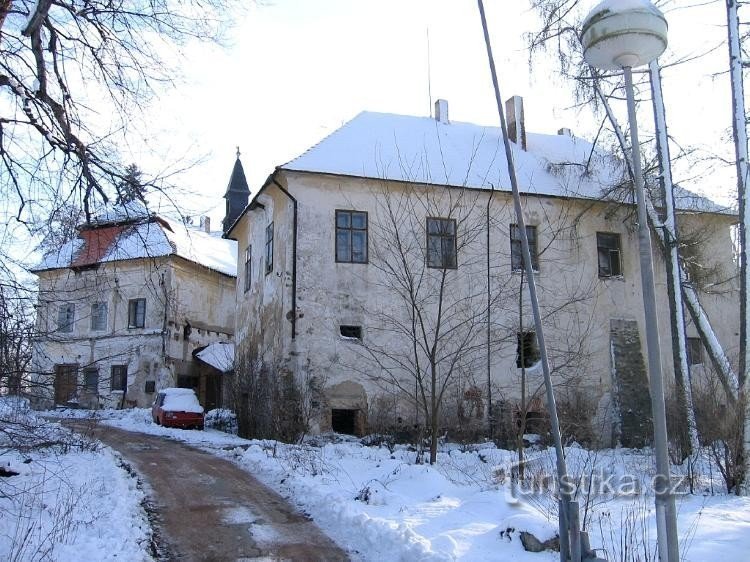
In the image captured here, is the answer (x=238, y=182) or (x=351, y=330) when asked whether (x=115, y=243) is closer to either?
(x=351, y=330)

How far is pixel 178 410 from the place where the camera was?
24469 mm

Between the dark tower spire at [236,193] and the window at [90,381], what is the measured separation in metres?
37.8

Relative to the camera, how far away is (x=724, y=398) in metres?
12.7

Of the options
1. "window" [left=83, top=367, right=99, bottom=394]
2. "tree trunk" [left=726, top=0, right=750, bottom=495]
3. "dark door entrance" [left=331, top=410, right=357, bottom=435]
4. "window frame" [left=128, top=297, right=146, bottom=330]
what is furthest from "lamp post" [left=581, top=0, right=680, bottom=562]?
"window frame" [left=128, top=297, right=146, bottom=330]

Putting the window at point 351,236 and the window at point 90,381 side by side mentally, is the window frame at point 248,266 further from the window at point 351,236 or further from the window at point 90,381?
the window at point 90,381

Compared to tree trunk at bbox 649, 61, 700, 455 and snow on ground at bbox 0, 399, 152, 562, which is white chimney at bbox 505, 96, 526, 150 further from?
snow on ground at bbox 0, 399, 152, 562

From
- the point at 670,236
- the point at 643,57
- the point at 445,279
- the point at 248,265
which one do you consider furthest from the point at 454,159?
the point at 643,57

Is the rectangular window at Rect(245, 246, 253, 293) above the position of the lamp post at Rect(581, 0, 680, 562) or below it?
above

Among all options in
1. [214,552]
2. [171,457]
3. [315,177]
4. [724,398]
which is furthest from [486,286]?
[214,552]

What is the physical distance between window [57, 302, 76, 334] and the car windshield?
16561 mm

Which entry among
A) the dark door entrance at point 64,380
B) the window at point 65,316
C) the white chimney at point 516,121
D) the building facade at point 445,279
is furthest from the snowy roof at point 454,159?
the dark door entrance at point 64,380

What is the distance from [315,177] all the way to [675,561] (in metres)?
17.0

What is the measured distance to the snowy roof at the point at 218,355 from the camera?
101 feet

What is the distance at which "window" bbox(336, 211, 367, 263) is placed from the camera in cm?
2033
